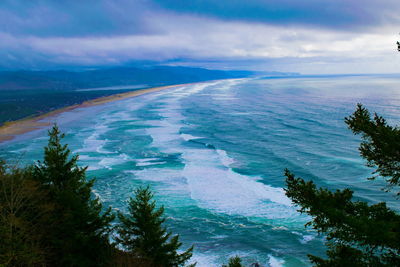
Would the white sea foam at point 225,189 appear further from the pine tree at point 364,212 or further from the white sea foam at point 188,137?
the pine tree at point 364,212

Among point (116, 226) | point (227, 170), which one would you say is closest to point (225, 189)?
point (227, 170)

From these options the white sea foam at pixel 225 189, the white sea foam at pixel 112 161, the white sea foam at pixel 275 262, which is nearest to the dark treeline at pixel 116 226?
the white sea foam at pixel 275 262

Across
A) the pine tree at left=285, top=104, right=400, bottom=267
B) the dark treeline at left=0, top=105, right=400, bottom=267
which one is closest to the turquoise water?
the dark treeline at left=0, top=105, right=400, bottom=267

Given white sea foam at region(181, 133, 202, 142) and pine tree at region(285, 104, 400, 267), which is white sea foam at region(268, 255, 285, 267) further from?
white sea foam at region(181, 133, 202, 142)

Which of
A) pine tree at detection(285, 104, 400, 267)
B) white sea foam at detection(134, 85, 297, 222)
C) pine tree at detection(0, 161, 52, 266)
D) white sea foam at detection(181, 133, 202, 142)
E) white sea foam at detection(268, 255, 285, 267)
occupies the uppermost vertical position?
pine tree at detection(285, 104, 400, 267)

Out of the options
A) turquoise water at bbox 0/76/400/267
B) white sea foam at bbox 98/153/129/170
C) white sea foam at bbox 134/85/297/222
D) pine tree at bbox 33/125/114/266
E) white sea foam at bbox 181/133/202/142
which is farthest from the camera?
white sea foam at bbox 181/133/202/142
